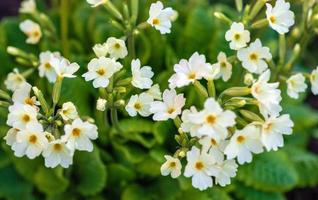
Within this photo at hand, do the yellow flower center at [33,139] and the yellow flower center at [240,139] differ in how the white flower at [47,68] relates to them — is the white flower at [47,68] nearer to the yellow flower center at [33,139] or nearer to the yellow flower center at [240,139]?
the yellow flower center at [33,139]

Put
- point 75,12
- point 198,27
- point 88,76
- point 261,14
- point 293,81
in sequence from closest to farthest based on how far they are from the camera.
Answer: point 88,76
point 293,81
point 261,14
point 198,27
point 75,12

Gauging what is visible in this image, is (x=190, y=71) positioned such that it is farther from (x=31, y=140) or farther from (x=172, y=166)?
(x=31, y=140)

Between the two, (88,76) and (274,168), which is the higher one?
(88,76)

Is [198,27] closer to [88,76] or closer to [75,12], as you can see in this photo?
[75,12]

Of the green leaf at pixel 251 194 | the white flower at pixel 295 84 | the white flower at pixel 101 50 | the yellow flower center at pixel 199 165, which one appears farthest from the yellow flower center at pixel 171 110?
the green leaf at pixel 251 194

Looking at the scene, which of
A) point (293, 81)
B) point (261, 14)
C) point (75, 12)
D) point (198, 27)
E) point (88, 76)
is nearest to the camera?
point (88, 76)

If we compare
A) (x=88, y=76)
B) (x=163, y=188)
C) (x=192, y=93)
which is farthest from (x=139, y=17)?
(x=88, y=76)

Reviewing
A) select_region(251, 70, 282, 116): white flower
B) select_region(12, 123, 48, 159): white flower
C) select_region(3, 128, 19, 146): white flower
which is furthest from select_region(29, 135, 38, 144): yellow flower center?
select_region(251, 70, 282, 116): white flower

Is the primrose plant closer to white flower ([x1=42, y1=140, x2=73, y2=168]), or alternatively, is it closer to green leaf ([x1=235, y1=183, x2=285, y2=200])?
white flower ([x1=42, y1=140, x2=73, y2=168])
